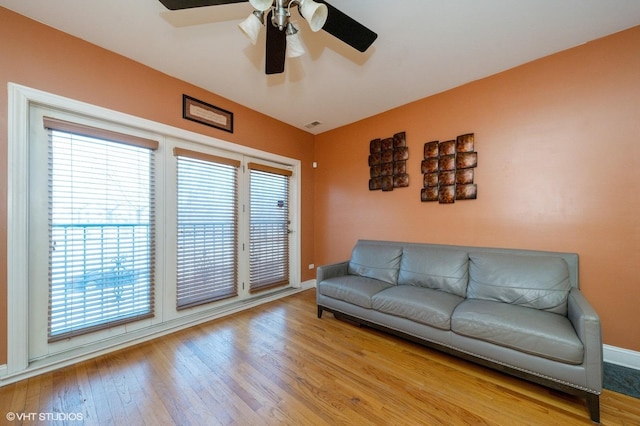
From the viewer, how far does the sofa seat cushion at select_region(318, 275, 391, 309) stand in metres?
2.51

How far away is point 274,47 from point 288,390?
2.41m

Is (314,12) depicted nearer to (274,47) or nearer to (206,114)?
(274,47)

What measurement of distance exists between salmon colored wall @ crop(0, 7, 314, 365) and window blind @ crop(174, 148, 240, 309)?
1.36 ft

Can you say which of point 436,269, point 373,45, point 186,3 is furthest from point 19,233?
point 436,269

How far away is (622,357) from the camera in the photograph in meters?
1.99

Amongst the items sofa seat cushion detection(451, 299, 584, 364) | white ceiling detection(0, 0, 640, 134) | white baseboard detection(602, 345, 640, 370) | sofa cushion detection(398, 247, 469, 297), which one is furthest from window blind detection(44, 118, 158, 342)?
white baseboard detection(602, 345, 640, 370)

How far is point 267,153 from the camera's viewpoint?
3572mm

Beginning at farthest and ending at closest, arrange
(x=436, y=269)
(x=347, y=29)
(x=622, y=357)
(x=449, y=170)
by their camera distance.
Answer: (x=449, y=170) < (x=436, y=269) < (x=622, y=357) < (x=347, y=29)

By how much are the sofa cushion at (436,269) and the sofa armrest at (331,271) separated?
716mm

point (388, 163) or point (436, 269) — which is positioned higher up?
point (388, 163)

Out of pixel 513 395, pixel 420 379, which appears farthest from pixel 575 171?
pixel 420 379

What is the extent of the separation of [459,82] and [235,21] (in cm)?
237

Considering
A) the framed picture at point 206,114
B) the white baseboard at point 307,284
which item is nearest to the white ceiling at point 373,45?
the framed picture at point 206,114

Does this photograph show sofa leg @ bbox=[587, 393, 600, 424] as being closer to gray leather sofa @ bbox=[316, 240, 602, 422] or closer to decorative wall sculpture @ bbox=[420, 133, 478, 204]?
gray leather sofa @ bbox=[316, 240, 602, 422]
